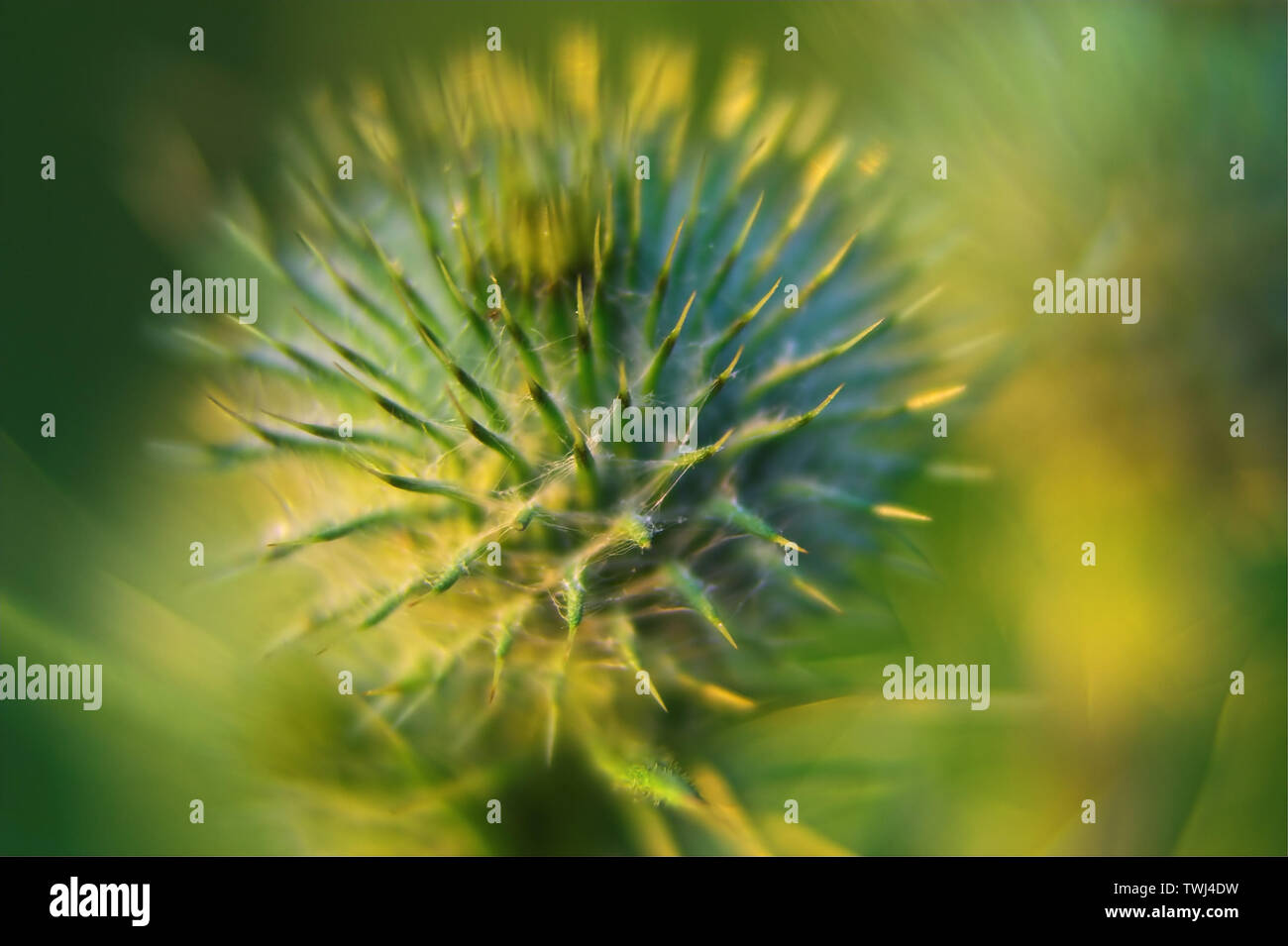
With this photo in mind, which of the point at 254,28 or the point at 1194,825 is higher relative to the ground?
the point at 254,28

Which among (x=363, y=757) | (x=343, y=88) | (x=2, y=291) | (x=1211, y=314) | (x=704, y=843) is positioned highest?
(x=343, y=88)

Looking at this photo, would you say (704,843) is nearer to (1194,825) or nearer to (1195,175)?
(1194,825)

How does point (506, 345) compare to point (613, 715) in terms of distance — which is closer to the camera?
point (506, 345)

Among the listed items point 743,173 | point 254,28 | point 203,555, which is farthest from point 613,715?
point 254,28

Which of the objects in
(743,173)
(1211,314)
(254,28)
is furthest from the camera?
(254,28)

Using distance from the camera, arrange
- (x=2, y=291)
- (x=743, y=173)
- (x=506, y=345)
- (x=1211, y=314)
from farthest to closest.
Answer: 1. (x=2, y=291)
2. (x=1211, y=314)
3. (x=743, y=173)
4. (x=506, y=345)
